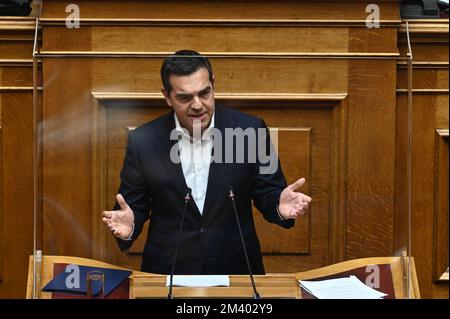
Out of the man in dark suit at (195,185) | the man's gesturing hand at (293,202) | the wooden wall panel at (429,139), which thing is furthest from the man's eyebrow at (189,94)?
the wooden wall panel at (429,139)

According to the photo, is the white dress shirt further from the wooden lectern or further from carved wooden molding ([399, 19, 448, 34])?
carved wooden molding ([399, 19, 448, 34])

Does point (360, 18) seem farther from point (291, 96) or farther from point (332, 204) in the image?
point (332, 204)

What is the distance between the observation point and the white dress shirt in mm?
2947

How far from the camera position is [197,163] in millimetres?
2953

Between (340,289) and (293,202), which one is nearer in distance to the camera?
(340,289)

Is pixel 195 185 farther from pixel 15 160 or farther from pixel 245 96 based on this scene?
pixel 15 160

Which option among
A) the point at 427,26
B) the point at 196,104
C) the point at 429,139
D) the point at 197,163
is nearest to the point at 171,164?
the point at 197,163

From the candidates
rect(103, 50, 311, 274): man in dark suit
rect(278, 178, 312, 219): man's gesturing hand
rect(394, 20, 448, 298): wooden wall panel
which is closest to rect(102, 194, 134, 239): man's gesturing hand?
rect(103, 50, 311, 274): man in dark suit

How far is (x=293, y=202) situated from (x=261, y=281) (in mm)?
270

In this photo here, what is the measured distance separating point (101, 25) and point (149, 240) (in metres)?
0.72

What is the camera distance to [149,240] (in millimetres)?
2980

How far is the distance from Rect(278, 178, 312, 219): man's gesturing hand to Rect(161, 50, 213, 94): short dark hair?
0.43m
